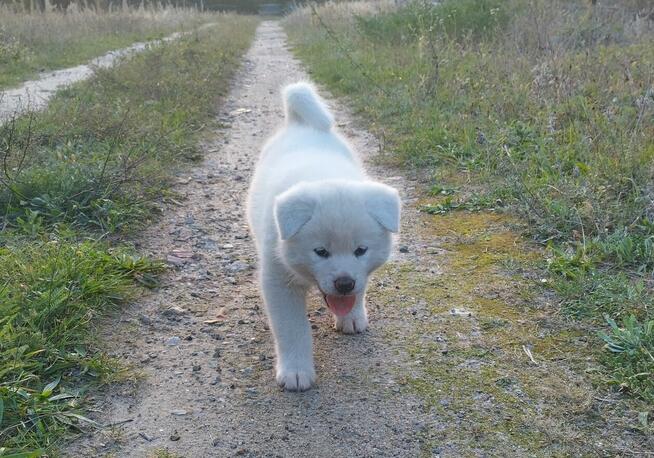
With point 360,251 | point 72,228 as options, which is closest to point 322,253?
point 360,251

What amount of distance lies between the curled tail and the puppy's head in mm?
1211

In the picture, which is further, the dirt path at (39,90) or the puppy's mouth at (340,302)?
the dirt path at (39,90)

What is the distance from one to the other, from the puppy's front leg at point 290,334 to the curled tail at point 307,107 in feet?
4.47

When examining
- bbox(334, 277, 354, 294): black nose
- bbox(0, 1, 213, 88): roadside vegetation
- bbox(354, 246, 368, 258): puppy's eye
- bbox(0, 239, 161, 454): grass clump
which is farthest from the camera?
bbox(0, 1, 213, 88): roadside vegetation

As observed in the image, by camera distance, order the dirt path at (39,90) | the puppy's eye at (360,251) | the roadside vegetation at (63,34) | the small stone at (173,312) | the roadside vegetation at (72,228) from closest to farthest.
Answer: the roadside vegetation at (72,228) < the puppy's eye at (360,251) < the small stone at (173,312) < the dirt path at (39,90) < the roadside vegetation at (63,34)

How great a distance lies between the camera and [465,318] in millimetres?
3131

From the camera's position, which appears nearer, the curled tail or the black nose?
the black nose

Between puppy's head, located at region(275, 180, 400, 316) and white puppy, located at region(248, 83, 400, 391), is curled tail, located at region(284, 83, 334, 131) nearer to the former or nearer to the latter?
white puppy, located at region(248, 83, 400, 391)

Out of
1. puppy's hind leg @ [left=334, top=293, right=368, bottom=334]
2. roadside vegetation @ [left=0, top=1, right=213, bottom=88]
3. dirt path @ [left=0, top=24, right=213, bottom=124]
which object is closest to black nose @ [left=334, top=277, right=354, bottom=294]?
puppy's hind leg @ [left=334, top=293, right=368, bottom=334]

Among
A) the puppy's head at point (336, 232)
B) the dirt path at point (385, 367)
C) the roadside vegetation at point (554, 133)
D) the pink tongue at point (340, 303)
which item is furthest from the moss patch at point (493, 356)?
the puppy's head at point (336, 232)

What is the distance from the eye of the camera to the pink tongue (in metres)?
2.67

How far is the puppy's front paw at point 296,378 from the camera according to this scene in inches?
104

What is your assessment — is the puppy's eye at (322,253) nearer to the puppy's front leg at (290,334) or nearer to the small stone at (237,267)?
the puppy's front leg at (290,334)

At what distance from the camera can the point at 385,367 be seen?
9.19 feet
